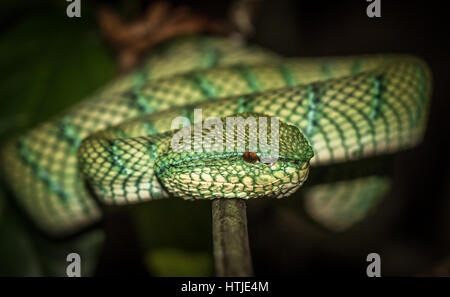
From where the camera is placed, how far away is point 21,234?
146cm

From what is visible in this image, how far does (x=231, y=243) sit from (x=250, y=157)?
0.72 ft

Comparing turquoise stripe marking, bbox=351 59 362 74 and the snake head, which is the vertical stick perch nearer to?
the snake head

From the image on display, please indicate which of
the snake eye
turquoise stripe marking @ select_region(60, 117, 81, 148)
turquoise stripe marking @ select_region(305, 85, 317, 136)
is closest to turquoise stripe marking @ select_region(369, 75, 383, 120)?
turquoise stripe marking @ select_region(305, 85, 317, 136)

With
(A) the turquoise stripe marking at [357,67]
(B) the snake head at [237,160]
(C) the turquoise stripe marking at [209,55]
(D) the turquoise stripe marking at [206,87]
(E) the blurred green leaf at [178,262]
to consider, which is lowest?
(E) the blurred green leaf at [178,262]

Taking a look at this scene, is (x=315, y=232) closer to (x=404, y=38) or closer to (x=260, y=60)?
(x=260, y=60)

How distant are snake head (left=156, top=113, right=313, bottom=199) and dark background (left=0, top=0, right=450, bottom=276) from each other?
17.4 inches

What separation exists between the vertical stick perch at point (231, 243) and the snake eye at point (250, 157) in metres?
0.11

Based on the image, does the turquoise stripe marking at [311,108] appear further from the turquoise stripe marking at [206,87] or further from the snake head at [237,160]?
the turquoise stripe marking at [206,87]

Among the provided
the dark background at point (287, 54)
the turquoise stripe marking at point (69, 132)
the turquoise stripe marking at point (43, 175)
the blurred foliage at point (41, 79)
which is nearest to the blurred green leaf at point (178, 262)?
the dark background at point (287, 54)

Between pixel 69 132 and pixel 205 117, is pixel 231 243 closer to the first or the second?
pixel 205 117

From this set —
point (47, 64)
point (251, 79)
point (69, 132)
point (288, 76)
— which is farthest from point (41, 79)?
point (288, 76)

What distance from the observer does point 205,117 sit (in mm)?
1067

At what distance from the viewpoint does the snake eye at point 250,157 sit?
796mm

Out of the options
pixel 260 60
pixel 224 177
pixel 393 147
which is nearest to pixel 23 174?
pixel 224 177
